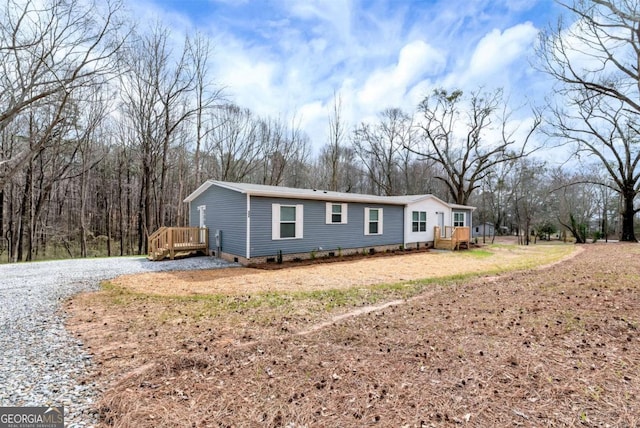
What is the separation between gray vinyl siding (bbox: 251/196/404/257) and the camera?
10180 millimetres

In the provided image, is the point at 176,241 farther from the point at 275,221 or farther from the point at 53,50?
the point at 53,50

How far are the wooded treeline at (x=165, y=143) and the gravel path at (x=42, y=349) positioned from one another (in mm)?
5506

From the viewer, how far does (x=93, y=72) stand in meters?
9.87

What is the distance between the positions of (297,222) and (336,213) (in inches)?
75.7

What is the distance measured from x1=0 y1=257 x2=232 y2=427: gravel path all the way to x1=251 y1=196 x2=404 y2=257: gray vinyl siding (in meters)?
4.51

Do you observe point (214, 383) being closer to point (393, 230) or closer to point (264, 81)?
point (393, 230)

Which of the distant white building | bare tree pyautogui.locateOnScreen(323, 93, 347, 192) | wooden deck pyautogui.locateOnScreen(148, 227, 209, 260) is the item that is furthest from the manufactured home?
the distant white building

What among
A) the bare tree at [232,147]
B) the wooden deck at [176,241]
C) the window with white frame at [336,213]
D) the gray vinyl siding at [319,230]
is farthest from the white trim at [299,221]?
the bare tree at [232,147]

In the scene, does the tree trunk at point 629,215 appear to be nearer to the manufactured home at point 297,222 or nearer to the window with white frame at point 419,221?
the manufactured home at point 297,222

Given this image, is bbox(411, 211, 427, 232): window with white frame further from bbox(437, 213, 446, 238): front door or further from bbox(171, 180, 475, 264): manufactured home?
bbox(437, 213, 446, 238): front door

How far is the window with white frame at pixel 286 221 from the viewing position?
34.6ft

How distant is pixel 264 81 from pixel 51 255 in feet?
53.7

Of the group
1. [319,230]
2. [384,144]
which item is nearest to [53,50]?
[319,230]

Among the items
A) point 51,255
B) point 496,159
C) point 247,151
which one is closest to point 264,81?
point 247,151
